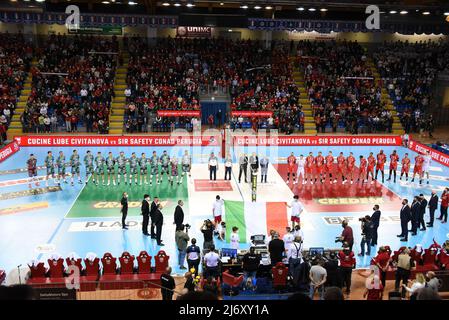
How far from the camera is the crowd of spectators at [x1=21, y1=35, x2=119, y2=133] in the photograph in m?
33.6

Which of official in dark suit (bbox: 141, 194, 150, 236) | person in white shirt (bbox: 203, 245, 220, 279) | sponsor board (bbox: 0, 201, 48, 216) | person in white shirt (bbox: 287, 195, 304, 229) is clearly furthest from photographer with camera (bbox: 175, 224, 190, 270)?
sponsor board (bbox: 0, 201, 48, 216)

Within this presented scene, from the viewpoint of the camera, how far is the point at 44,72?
36438mm

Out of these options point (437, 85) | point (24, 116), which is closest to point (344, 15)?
point (437, 85)

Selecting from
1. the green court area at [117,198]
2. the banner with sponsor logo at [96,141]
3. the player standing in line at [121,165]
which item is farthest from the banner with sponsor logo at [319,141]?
the player standing in line at [121,165]

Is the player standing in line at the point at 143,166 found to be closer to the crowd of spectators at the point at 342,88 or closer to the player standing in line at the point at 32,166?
the player standing in line at the point at 32,166

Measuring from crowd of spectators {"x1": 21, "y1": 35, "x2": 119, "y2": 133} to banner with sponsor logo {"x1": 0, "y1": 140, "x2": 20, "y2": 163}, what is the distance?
4.17m

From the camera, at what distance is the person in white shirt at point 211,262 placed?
12.4m

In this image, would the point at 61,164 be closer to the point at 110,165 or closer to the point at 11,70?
the point at 110,165

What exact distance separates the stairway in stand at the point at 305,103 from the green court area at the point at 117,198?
49.3 feet

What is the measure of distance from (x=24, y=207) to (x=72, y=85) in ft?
60.0

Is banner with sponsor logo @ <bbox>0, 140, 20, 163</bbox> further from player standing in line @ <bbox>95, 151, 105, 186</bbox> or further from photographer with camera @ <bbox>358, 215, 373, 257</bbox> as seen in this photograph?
photographer with camera @ <bbox>358, 215, 373, 257</bbox>

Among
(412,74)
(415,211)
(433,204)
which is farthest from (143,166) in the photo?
(412,74)

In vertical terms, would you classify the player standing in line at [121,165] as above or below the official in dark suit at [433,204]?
above

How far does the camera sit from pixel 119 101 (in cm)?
3662
